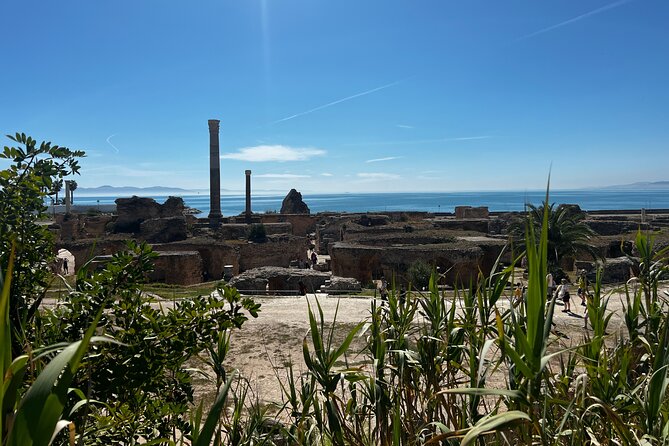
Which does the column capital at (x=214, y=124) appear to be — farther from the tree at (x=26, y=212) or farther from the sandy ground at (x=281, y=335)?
the tree at (x=26, y=212)

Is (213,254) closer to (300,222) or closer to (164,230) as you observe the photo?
(164,230)

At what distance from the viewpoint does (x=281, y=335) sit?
1154cm

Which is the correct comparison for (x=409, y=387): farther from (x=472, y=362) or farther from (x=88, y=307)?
(x=88, y=307)

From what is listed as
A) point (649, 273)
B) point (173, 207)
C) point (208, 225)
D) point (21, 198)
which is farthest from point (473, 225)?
point (21, 198)

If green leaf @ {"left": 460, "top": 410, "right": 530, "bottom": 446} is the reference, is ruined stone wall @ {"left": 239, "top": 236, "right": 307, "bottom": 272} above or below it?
below

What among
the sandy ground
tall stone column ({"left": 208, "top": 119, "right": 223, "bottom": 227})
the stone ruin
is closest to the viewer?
the sandy ground

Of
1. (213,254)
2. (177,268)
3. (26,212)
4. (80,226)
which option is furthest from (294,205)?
(26,212)

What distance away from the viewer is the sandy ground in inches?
349

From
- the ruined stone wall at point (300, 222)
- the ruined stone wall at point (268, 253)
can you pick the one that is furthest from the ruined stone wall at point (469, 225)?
the ruined stone wall at point (300, 222)

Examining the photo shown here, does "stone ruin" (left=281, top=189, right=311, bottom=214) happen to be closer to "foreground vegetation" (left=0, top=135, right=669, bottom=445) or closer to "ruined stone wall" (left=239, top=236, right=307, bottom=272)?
"ruined stone wall" (left=239, top=236, right=307, bottom=272)

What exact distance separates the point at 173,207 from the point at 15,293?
117 feet

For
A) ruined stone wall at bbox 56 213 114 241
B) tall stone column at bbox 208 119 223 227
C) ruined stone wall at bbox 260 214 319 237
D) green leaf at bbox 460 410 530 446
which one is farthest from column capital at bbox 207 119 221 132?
green leaf at bbox 460 410 530 446

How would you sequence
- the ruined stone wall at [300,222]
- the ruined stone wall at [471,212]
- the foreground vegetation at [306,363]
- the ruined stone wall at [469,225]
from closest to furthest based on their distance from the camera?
the foreground vegetation at [306,363] < the ruined stone wall at [469,225] < the ruined stone wall at [471,212] < the ruined stone wall at [300,222]

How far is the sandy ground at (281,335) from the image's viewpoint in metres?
8.88
